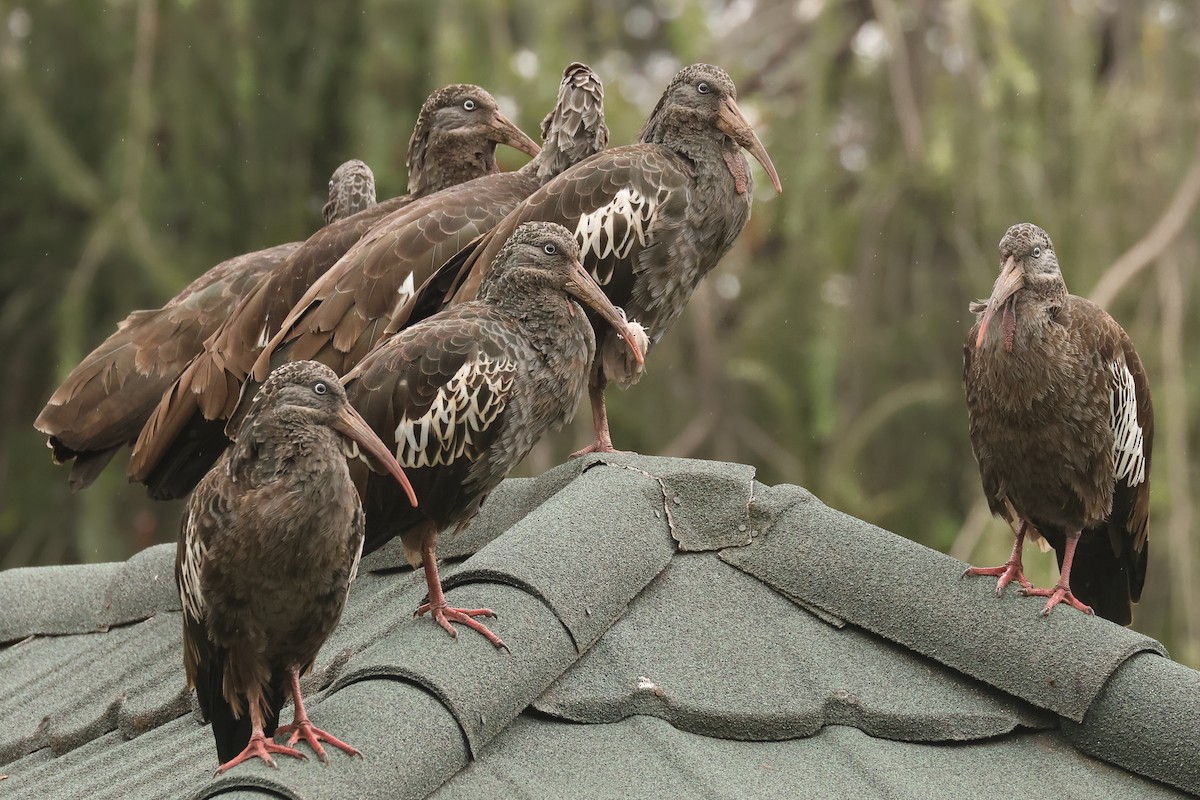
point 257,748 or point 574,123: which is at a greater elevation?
point 574,123

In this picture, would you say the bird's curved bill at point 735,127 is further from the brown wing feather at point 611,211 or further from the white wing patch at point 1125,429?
the white wing patch at point 1125,429

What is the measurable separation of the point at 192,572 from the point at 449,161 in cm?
332

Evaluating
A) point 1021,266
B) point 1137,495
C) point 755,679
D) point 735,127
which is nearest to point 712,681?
point 755,679

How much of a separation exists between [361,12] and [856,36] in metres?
2.36

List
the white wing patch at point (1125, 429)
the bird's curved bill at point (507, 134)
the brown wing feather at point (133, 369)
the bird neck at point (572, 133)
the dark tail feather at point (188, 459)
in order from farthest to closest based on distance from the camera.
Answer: the bird's curved bill at point (507, 134)
the brown wing feather at point (133, 369)
the bird neck at point (572, 133)
the dark tail feather at point (188, 459)
the white wing patch at point (1125, 429)

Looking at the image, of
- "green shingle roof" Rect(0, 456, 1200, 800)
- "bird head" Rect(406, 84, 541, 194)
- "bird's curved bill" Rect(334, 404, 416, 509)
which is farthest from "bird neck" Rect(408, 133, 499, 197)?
"bird's curved bill" Rect(334, 404, 416, 509)

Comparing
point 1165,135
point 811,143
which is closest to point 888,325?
point 811,143

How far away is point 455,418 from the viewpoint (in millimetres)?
3961

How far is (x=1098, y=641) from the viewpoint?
3.67 metres

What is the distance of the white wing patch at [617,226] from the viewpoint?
4.86 m

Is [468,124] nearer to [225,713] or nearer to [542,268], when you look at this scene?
[542,268]

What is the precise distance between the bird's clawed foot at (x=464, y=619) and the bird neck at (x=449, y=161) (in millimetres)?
3108

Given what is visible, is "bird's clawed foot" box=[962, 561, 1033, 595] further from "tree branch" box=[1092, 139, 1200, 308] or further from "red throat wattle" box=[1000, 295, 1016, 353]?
"tree branch" box=[1092, 139, 1200, 308]

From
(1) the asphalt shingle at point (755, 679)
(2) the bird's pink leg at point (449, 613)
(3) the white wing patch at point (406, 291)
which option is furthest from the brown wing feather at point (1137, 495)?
(3) the white wing patch at point (406, 291)
